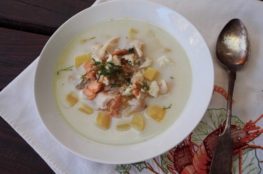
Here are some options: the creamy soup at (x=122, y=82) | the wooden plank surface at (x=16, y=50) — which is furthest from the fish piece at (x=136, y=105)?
the wooden plank surface at (x=16, y=50)

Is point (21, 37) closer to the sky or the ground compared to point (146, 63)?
closer to the ground

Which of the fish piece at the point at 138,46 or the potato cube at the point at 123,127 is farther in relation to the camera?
the fish piece at the point at 138,46

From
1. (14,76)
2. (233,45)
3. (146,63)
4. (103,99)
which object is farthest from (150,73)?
(14,76)

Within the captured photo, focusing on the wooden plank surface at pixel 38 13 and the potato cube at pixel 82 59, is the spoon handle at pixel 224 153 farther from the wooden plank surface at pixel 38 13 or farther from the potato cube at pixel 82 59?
the wooden plank surface at pixel 38 13

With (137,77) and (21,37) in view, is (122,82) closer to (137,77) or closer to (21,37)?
(137,77)

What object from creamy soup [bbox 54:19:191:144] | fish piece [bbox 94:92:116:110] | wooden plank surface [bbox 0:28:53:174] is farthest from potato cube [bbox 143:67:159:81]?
wooden plank surface [bbox 0:28:53:174]
